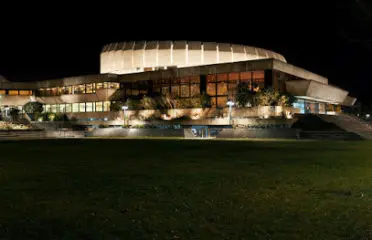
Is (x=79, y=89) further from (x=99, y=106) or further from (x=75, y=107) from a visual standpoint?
(x=99, y=106)

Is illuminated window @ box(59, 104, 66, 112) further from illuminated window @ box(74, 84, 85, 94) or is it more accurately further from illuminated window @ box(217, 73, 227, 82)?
illuminated window @ box(217, 73, 227, 82)

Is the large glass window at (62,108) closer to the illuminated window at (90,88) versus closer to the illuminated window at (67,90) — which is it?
the illuminated window at (67,90)

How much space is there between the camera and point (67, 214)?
22.3 ft

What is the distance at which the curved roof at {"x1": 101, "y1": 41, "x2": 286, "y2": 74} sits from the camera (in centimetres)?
6962

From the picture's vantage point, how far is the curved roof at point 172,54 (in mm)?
69625

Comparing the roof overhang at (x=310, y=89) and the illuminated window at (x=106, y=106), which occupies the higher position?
the roof overhang at (x=310, y=89)

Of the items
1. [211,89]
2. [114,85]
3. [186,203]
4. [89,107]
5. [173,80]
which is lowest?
[186,203]

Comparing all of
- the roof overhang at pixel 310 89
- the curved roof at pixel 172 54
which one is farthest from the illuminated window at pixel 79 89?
the roof overhang at pixel 310 89

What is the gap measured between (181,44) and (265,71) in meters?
19.4

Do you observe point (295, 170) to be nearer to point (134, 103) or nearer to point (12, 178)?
point (12, 178)

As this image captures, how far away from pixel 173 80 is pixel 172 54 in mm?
6646

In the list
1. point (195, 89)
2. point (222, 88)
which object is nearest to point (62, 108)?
point (195, 89)

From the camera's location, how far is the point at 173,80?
215 ft

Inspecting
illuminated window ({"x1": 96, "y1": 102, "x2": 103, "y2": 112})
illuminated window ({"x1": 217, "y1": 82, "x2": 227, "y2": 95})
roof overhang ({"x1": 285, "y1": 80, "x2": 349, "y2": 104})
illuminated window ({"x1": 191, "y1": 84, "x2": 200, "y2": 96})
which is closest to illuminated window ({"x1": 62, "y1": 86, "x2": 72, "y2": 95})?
illuminated window ({"x1": 96, "y1": 102, "x2": 103, "y2": 112})
